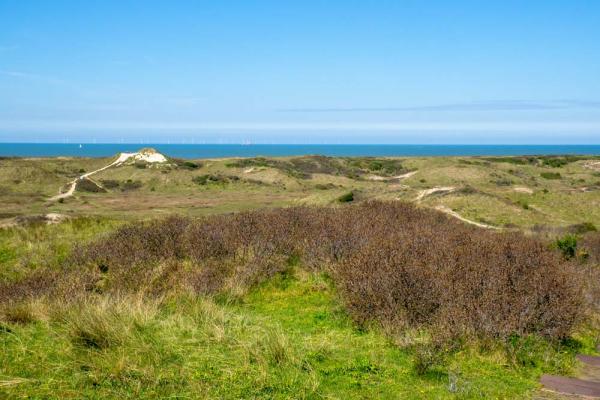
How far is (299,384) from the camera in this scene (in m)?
7.76

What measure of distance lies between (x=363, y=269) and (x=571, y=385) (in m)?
4.96

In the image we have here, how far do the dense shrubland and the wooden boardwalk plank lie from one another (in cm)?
111

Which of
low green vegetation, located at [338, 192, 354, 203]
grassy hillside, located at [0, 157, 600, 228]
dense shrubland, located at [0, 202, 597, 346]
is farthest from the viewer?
low green vegetation, located at [338, 192, 354, 203]

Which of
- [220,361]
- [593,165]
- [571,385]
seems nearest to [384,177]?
[593,165]

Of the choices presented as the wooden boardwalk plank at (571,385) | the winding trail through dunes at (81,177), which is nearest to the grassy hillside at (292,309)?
the wooden boardwalk plank at (571,385)

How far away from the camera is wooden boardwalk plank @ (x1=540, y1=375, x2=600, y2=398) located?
817cm

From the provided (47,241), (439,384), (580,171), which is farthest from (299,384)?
(580,171)

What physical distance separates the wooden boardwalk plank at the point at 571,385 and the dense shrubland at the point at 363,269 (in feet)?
3.64

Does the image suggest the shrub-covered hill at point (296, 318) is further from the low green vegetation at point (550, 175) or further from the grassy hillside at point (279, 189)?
the low green vegetation at point (550, 175)

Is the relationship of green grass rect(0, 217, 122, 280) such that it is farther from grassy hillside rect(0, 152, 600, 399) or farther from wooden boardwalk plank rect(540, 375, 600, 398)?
wooden boardwalk plank rect(540, 375, 600, 398)

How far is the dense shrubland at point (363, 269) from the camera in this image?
422 inches

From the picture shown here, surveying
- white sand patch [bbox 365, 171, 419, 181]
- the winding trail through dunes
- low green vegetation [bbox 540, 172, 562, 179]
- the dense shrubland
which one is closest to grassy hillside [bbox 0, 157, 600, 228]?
low green vegetation [bbox 540, 172, 562, 179]

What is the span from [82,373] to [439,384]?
501 centimetres

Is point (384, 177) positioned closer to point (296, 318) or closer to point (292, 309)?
point (292, 309)
